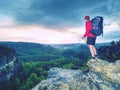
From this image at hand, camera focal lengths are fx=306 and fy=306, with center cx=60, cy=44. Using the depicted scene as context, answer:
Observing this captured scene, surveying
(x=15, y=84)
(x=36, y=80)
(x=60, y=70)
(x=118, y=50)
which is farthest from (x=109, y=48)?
(x=60, y=70)

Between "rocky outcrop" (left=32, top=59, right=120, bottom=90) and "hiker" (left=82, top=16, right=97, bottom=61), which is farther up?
"hiker" (left=82, top=16, right=97, bottom=61)

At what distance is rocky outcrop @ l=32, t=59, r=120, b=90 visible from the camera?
26.2 meters

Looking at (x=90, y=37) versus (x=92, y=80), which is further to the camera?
(x=90, y=37)

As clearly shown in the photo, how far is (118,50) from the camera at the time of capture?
170 meters

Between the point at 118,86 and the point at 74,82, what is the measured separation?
3.81m

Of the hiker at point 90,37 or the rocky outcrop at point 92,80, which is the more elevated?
the hiker at point 90,37

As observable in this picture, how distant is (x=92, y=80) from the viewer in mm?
26594

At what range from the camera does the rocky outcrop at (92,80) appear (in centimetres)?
2617

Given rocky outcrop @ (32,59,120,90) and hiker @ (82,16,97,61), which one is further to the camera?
hiker @ (82,16,97,61)

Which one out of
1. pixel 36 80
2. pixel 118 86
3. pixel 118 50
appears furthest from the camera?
pixel 36 80

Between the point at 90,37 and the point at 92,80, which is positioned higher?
the point at 90,37

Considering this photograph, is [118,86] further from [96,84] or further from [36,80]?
[36,80]

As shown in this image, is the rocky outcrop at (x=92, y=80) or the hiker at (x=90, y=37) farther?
the hiker at (x=90, y=37)

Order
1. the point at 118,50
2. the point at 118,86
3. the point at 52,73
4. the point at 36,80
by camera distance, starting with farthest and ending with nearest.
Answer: the point at 36,80 < the point at 118,50 < the point at 52,73 < the point at 118,86
